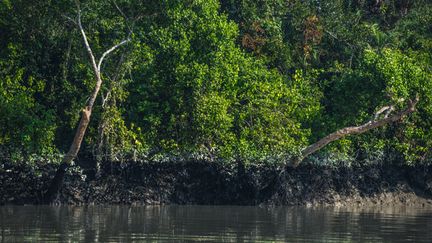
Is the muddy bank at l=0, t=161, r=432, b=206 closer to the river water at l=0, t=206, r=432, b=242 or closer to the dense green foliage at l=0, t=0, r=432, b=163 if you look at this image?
the dense green foliage at l=0, t=0, r=432, b=163

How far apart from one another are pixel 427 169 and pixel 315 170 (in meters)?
4.57

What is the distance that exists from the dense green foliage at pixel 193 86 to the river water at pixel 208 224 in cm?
219

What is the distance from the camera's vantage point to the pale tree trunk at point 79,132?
29234mm

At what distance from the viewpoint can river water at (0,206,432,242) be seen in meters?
Result: 22.2

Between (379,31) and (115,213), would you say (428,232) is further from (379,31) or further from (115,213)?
(379,31)

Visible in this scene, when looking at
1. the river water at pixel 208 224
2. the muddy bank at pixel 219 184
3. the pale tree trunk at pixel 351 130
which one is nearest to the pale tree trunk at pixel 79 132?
the muddy bank at pixel 219 184

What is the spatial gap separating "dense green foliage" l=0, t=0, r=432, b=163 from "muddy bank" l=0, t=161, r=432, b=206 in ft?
1.79

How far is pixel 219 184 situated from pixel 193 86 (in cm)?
330

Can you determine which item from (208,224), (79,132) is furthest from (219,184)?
(208,224)

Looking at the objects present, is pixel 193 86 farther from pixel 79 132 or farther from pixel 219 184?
pixel 79 132

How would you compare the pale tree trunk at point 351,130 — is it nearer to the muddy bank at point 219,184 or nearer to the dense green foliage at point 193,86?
the dense green foliage at point 193,86

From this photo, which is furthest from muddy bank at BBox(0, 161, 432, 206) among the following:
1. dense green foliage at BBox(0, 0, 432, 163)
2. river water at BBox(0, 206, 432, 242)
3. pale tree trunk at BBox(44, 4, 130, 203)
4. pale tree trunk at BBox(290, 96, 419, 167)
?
river water at BBox(0, 206, 432, 242)

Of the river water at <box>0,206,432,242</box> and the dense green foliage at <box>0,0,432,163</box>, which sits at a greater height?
the dense green foliage at <box>0,0,432,163</box>

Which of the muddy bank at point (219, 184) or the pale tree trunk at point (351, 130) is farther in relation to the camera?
the pale tree trunk at point (351, 130)
